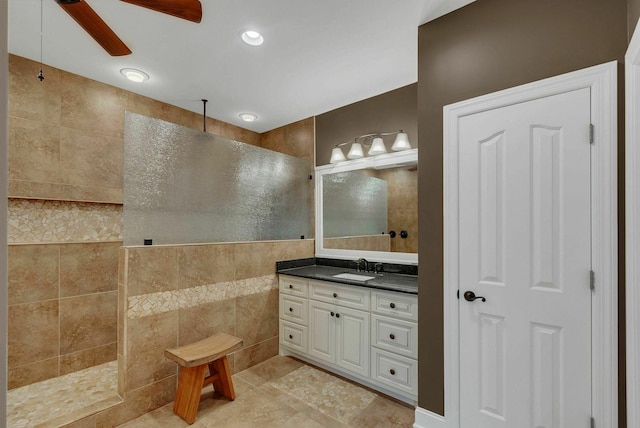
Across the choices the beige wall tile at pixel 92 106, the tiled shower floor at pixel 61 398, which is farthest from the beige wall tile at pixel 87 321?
the beige wall tile at pixel 92 106

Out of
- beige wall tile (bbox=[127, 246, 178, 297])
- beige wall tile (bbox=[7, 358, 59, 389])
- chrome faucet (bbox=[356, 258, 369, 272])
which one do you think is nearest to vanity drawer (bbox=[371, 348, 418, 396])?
chrome faucet (bbox=[356, 258, 369, 272])

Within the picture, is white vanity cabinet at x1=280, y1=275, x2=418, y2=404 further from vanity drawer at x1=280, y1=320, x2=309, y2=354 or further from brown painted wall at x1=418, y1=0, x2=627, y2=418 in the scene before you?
brown painted wall at x1=418, y1=0, x2=627, y2=418

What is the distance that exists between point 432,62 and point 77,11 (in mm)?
A: 1927

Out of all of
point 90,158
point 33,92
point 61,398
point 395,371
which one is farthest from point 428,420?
point 33,92

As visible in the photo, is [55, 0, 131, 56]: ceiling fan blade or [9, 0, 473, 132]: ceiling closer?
[55, 0, 131, 56]: ceiling fan blade

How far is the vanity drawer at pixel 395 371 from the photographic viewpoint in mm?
2146

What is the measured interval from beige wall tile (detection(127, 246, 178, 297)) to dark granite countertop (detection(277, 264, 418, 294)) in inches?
43.3

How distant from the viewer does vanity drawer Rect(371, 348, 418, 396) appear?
2146mm

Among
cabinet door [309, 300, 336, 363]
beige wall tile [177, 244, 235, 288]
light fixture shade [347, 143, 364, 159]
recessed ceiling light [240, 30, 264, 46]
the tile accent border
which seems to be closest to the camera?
recessed ceiling light [240, 30, 264, 46]

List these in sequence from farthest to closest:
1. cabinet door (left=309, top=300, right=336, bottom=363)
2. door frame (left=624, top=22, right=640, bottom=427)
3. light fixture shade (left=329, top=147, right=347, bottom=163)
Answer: light fixture shade (left=329, top=147, right=347, bottom=163) → cabinet door (left=309, top=300, right=336, bottom=363) → door frame (left=624, top=22, right=640, bottom=427)

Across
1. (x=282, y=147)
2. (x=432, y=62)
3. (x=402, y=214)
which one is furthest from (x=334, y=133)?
(x=432, y=62)

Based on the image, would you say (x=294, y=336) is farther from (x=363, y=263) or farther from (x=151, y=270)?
(x=151, y=270)

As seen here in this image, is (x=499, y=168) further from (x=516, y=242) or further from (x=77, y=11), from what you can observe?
(x=77, y=11)

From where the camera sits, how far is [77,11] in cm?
134
